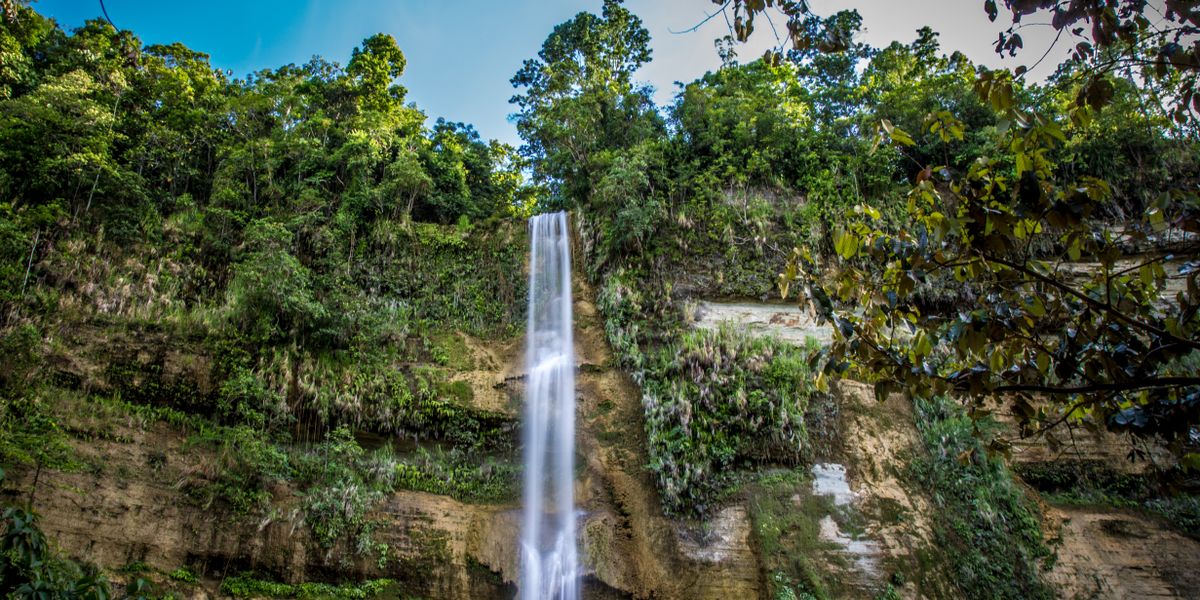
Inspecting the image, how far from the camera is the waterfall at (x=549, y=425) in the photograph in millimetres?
11008

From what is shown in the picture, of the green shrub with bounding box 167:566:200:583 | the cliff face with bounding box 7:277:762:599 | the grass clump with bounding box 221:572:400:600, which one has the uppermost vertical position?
the cliff face with bounding box 7:277:762:599

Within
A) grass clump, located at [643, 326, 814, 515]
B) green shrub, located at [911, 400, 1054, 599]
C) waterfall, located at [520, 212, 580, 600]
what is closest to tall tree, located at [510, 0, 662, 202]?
waterfall, located at [520, 212, 580, 600]

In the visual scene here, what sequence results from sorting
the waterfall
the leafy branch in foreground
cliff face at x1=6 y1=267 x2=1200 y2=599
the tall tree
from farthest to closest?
the tall tree
the waterfall
cliff face at x1=6 y1=267 x2=1200 y2=599
the leafy branch in foreground

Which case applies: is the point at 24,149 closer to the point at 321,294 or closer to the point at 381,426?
the point at 321,294

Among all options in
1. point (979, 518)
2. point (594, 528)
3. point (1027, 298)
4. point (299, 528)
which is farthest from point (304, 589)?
point (979, 518)

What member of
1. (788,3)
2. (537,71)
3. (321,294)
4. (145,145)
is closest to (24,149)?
(145,145)

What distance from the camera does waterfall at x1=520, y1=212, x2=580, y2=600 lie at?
1101 centimetres

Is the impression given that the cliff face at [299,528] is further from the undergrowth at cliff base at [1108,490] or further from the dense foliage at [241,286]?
the undergrowth at cliff base at [1108,490]

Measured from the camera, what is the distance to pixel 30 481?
29.9 ft

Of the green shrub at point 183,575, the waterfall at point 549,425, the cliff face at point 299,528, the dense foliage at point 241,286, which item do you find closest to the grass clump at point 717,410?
the cliff face at point 299,528

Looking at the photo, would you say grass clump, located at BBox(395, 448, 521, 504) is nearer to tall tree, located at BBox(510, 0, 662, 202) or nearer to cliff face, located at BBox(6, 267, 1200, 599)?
cliff face, located at BBox(6, 267, 1200, 599)

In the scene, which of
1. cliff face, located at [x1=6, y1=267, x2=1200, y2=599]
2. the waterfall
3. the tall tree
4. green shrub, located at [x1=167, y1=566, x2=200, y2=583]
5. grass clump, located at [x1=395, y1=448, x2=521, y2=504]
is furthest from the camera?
the tall tree

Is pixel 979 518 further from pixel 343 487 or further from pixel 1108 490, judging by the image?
pixel 343 487

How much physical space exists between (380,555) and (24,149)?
11.6 meters
